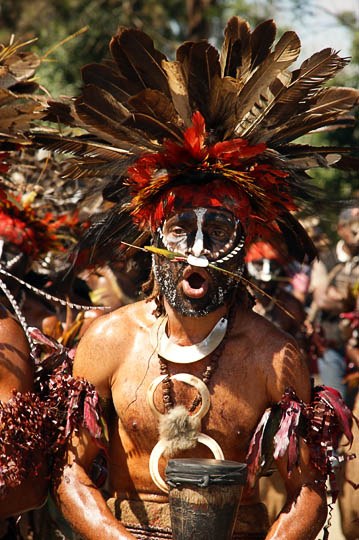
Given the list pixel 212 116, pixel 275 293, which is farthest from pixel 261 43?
pixel 275 293

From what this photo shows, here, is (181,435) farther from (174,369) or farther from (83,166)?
(83,166)

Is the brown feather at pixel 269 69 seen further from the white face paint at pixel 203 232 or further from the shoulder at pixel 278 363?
the shoulder at pixel 278 363

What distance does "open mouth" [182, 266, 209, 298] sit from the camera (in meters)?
3.84

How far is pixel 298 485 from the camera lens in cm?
376

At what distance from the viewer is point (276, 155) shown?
3.95 m

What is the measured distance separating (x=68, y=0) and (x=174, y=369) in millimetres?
14851

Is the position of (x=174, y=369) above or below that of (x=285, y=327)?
above

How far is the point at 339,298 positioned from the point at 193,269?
5.63 meters

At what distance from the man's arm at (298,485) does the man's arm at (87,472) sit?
0.66 m

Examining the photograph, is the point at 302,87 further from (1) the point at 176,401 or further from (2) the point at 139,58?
(1) the point at 176,401

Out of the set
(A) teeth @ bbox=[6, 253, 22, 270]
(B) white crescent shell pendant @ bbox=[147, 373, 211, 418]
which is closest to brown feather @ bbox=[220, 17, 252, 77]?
(B) white crescent shell pendant @ bbox=[147, 373, 211, 418]

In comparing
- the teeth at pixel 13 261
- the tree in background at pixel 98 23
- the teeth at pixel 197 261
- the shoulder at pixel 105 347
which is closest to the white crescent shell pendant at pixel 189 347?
the shoulder at pixel 105 347

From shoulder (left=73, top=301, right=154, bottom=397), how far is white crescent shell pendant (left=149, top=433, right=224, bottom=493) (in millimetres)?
358

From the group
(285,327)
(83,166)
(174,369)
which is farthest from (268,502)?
(83,166)
